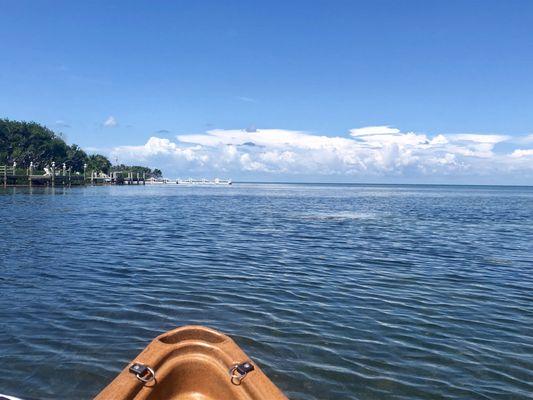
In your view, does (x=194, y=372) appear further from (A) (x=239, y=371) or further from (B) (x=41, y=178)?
(B) (x=41, y=178)

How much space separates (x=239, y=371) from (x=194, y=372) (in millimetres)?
705

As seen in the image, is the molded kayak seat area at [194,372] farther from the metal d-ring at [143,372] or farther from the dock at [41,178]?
the dock at [41,178]

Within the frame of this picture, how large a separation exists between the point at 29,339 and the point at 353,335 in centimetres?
596

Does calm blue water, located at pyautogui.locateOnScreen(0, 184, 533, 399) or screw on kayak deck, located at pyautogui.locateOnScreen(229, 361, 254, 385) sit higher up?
screw on kayak deck, located at pyautogui.locateOnScreen(229, 361, 254, 385)

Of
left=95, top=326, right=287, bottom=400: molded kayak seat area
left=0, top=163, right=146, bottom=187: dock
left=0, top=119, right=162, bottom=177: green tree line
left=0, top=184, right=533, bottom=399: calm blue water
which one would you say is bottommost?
left=0, top=184, right=533, bottom=399: calm blue water

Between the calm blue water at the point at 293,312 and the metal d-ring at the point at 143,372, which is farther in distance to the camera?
the calm blue water at the point at 293,312

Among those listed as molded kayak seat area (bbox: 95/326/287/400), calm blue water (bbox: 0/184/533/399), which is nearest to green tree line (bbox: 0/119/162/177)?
calm blue water (bbox: 0/184/533/399)

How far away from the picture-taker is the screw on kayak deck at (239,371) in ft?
16.4

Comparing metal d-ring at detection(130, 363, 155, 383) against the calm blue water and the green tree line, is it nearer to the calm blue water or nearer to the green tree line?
the calm blue water

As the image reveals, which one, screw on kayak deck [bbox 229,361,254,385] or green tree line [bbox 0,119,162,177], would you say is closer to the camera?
Result: screw on kayak deck [bbox 229,361,254,385]

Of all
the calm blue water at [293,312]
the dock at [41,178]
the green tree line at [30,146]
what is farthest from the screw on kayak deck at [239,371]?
the green tree line at [30,146]

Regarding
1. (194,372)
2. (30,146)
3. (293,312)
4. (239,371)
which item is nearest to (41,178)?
(30,146)

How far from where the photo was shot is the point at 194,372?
5.44 metres

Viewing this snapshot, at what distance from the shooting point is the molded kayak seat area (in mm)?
4838
